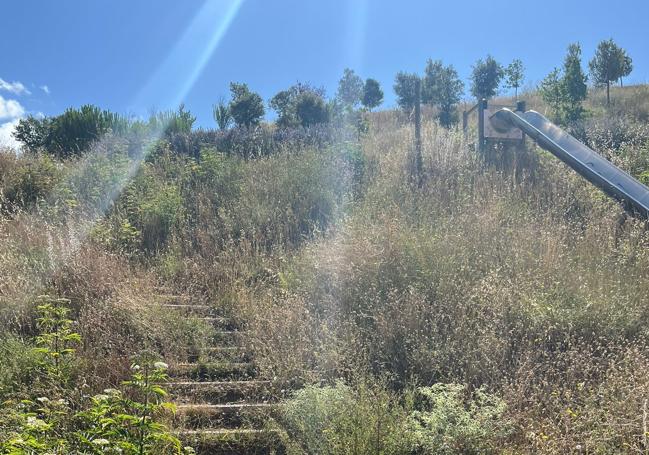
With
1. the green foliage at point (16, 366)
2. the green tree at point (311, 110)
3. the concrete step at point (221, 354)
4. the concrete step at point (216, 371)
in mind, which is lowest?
the concrete step at point (216, 371)

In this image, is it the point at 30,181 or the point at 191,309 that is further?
the point at 30,181

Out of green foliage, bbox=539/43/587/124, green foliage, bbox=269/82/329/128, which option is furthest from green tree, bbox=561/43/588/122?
green foliage, bbox=269/82/329/128

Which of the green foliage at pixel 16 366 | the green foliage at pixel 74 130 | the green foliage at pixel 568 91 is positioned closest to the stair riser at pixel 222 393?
the green foliage at pixel 16 366

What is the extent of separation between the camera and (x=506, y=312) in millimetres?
4262

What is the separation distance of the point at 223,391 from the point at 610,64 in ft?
79.3

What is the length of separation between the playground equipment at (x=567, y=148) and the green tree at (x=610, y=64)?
521 inches

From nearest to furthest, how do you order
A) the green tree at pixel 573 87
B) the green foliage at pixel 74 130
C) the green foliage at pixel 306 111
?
the green foliage at pixel 74 130 → the green tree at pixel 573 87 → the green foliage at pixel 306 111

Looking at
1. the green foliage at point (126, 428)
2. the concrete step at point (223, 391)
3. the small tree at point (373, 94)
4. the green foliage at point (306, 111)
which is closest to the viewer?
the green foliage at point (126, 428)

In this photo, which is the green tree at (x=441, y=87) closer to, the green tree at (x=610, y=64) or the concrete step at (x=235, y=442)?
the green tree at (x=610, y=64)

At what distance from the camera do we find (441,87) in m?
24.9

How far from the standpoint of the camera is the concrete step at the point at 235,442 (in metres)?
3.35

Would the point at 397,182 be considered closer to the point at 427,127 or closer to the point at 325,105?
the point at 427,127

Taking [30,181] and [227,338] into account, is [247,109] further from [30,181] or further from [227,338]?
[227,338]

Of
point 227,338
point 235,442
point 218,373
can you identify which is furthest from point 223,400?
point 227,338
